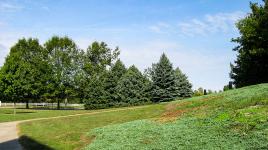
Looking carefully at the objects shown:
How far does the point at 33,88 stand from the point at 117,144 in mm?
50860

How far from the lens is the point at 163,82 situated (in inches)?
2168

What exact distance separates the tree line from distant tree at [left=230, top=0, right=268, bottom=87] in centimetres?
1242

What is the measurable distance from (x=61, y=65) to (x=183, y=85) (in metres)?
26.2

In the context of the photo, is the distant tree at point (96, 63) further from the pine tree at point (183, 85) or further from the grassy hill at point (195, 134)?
the grassy hill at point (195, 134)

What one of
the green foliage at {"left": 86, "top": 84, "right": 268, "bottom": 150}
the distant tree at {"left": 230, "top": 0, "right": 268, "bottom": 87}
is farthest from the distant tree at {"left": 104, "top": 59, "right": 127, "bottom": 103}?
the green foliage at {"left": 86, "top": 84, "right": 268, "bottom": 150}

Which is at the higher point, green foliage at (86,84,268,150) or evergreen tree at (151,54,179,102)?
evergreen tree at (151,54,179,102)

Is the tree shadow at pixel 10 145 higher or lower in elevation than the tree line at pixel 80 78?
lower

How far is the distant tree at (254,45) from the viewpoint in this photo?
121ft

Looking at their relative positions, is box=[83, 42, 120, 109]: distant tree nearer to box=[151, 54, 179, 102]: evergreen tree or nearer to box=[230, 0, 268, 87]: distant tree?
box=[151, 54, 179, 102]: evergreen tree

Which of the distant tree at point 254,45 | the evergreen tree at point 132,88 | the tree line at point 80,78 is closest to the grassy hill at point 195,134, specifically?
the distant tree at point 254,45

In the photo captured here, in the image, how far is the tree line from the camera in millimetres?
53719

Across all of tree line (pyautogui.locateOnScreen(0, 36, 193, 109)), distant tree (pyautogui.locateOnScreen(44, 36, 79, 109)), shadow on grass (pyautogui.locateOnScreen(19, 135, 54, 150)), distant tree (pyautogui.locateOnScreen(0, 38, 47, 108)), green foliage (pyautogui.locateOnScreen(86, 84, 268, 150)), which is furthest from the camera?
distant tree (pyautogui.locateOnScreen(44, 36, 79, 109))

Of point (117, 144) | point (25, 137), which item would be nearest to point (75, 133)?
point (25, 137)

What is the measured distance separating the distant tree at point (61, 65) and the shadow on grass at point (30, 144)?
4868 centimetres
